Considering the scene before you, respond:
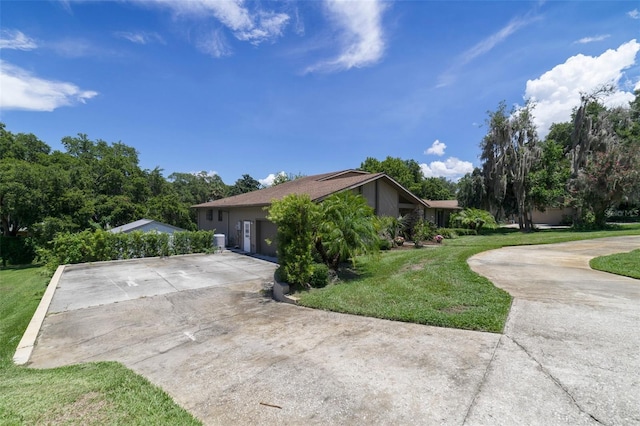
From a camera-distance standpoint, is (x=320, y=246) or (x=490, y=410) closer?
(x=490, y=410)

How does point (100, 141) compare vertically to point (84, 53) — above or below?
above

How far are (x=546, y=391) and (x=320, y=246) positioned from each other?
684cm

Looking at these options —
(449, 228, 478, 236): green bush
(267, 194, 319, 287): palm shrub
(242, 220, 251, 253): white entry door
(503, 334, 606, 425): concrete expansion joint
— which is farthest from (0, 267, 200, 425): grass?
(449, 228, 478, 236): green bush

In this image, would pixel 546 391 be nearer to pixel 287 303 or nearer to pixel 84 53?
pixel 287 303

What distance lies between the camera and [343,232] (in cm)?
904

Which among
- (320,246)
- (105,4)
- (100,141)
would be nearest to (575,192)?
(320,246)

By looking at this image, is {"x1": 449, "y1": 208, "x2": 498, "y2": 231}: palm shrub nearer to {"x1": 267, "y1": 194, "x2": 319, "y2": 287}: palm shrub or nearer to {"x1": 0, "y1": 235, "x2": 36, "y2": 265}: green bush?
{"x1": 267, "y1": 194, "x2": 319, "y2": 287}: palm shrub

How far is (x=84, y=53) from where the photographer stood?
11297mm

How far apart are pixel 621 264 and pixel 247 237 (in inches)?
618

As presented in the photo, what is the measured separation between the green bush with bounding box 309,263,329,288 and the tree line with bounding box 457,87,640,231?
21848 millimetres

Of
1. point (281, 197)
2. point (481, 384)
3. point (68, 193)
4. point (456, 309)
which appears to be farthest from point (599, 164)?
point (68, 193)

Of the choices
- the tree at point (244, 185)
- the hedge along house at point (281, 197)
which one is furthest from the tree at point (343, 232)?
the tree at point (244, 185)

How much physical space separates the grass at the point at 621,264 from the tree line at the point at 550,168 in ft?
50.6

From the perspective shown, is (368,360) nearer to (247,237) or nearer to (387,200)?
(387,200)
